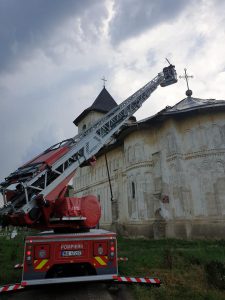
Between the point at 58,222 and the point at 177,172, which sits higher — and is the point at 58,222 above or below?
below

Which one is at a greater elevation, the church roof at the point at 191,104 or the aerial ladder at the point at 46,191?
the church roof at the point at 191,104

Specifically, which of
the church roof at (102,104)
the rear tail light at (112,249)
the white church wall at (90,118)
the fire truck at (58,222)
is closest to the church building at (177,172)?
the fire truck at (58,222)

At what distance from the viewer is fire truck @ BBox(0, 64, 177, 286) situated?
6.38 metres

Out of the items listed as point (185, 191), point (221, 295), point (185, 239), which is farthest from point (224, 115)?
point (221, 295)

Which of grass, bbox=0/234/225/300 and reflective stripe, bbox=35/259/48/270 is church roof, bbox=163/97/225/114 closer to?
grass, bbox=0/234/225/300

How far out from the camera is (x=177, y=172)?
63.3ft

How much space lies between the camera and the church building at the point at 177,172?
1817 centimetres

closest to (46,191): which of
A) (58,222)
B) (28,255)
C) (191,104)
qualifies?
(58,222)

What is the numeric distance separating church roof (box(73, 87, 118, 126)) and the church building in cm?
1387

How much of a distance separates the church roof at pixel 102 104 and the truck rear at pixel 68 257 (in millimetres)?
31091

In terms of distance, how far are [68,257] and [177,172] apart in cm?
1417

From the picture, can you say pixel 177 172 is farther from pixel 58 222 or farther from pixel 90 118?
pixel 90 118

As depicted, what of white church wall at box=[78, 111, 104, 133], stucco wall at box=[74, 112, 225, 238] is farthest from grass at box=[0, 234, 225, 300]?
white church wall at box=[78, 111, 104, 133]

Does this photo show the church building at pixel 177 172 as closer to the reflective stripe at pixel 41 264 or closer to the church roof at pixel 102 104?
the reflective stripe at pixel 41 264
